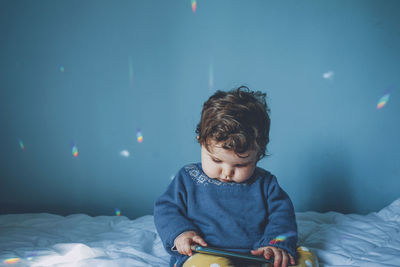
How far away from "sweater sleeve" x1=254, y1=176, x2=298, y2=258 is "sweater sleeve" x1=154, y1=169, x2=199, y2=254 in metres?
0.19

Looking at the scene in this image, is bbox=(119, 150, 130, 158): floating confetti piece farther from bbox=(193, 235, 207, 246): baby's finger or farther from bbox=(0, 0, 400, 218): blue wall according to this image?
bbox=(193, 235, 207, 246): baby's finger

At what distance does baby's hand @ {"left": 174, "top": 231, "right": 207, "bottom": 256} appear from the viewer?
0.76 m

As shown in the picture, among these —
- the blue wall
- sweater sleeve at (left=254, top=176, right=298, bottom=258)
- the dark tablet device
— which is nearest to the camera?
the dark tablet device

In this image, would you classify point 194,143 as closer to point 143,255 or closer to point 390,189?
point 143,255

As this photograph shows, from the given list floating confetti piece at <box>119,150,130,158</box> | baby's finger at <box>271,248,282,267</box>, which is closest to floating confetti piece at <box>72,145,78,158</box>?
floating confetti piece at <box>119,150,130,158</box>

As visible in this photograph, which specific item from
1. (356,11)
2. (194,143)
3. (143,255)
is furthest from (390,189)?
(143,255)

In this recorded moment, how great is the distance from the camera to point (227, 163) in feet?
2.62

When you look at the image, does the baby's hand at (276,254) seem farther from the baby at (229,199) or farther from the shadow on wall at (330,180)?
the shadow on wall at (330,180)

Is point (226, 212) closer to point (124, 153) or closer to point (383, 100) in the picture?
point (124, 153)

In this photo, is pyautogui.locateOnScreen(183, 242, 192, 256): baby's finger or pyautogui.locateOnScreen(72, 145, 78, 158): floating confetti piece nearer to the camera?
pyautogui.locateOnScreen(183, 242, 192, 256): baby's finger

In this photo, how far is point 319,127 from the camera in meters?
1.41

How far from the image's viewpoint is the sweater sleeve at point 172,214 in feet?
2.69

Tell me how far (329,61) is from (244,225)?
894mm

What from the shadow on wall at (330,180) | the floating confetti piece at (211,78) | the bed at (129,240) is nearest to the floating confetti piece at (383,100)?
the shadow on wall at (330,180)
